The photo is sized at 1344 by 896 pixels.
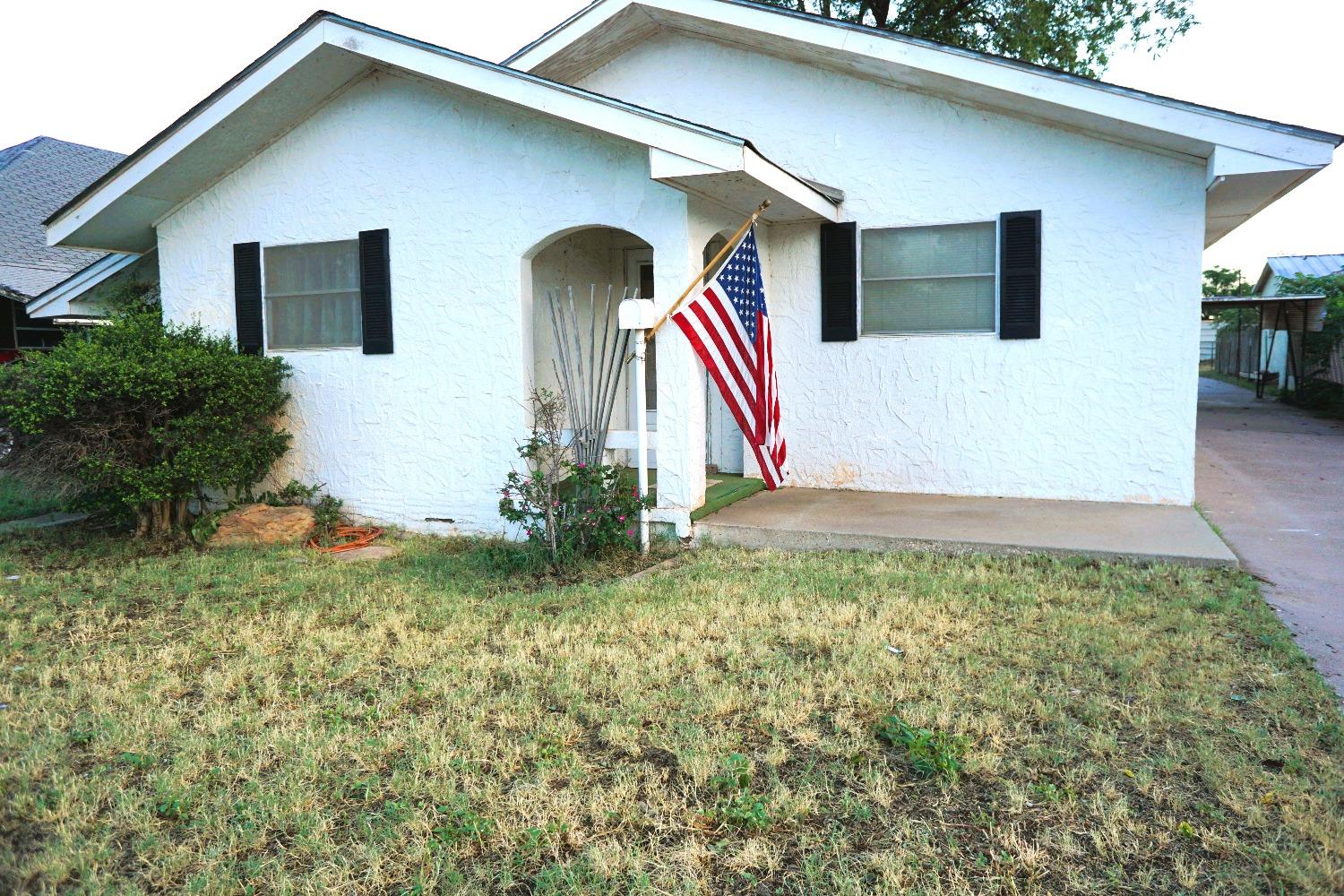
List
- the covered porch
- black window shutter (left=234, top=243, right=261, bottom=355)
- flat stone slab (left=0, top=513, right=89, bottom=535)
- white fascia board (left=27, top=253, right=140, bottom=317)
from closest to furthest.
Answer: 1. the covered porch
2. black window shutter (left=234, top=243, right=261, bottom=355)
3. flat stone slab (left=0, top=513, right=89, bottom=535)
4. white fascia board (left=27, top=253, right=140, bottom=317)

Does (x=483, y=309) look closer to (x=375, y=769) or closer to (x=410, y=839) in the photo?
(x=375, y=769)

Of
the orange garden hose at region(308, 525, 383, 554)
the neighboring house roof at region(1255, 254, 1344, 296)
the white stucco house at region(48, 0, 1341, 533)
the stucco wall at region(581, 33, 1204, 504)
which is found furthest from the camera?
the neighboring house roof at region(1255, 254, 1344, 296)

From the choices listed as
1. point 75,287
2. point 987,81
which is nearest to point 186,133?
point 75,287

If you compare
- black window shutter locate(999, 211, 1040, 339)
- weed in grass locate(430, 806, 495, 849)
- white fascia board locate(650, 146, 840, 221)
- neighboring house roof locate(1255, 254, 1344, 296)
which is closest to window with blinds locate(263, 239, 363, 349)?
white fascia board locate(650, 146, 840, 221)

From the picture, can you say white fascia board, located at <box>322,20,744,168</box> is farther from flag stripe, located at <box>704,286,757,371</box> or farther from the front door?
the front door

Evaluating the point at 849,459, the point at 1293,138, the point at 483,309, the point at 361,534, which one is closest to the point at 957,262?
the point at 849,459

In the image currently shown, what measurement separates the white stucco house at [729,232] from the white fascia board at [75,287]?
1.75ft

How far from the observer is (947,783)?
346 centimetres

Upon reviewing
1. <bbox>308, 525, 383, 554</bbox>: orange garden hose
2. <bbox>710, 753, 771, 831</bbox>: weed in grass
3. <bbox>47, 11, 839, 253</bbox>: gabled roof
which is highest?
<bbox>47, 11, 839, 253</bbox>: gabled roof

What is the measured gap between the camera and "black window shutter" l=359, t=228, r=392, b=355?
8.27 m

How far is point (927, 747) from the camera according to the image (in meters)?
3.64

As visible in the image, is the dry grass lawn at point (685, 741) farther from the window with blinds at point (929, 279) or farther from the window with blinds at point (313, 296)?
the window with blinds at point (313, 296)

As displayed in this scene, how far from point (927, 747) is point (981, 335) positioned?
5428mm

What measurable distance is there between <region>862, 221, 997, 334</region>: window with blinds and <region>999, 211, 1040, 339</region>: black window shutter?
0.41ft
